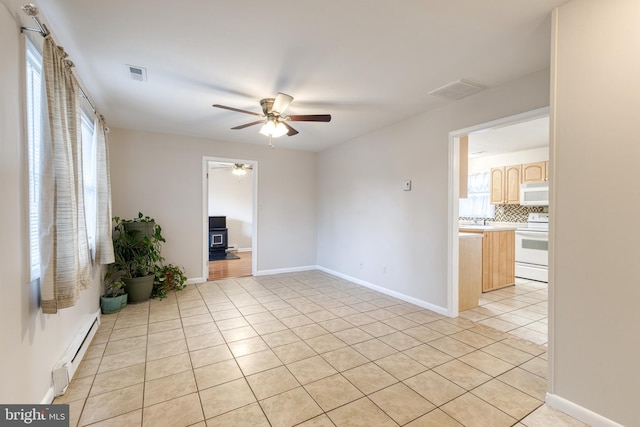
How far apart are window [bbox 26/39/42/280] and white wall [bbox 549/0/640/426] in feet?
10.5

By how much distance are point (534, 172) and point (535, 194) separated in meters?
0.45

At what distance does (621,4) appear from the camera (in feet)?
5.28

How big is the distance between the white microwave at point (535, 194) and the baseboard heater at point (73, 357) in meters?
6.82

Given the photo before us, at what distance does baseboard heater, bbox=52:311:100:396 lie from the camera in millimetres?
1927

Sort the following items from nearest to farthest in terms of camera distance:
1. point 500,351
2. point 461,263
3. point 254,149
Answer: point 500,351 < point 461,263 < point 254,149

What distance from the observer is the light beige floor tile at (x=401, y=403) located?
1786 millimetres

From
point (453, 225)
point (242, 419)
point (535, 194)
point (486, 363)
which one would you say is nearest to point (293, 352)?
point (242, 419)

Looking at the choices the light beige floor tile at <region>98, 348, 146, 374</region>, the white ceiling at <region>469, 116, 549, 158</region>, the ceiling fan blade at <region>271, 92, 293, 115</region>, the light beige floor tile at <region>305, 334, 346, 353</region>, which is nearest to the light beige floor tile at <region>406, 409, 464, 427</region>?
the light beige floor tile at <region>305, 334, 346, 353</region>

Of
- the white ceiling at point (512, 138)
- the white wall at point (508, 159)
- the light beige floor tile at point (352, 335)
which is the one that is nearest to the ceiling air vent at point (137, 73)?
the light beige floor tile at point (352, 335)

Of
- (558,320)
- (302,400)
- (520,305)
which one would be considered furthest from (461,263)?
(302,400)

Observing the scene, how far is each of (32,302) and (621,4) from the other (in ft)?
12.3

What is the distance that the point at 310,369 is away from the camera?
2.30 metres

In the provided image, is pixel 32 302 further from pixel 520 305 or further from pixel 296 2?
pixel 520 305

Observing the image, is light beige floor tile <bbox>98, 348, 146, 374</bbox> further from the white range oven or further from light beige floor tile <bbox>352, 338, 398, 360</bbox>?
the white range oven
